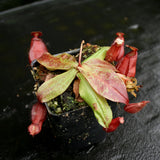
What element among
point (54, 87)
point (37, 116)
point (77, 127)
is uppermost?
point (54, 87)

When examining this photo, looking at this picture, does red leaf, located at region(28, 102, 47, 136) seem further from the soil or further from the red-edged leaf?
the red-edged leaf

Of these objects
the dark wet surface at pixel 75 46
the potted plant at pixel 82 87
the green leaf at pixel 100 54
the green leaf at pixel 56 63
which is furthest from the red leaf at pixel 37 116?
the dark wet surface at pixel 75 46

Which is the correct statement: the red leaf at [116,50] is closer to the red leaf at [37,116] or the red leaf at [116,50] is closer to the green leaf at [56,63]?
the green leaf at [56,63]

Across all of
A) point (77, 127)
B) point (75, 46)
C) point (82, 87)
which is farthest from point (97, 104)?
point (75, 46)

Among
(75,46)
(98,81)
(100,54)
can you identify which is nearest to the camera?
(98,81)

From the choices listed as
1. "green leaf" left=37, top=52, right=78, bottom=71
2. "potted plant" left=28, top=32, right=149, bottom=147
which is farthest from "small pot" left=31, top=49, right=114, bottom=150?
"green leaf" left=37, top=52, right=78, bottom=71

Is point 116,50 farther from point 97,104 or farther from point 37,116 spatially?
point 37,116
